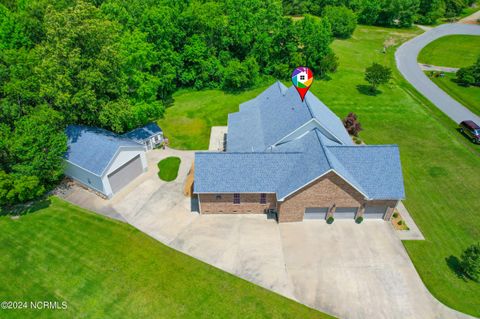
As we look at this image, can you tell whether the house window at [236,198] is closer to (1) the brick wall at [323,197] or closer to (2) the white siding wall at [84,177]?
(1) the brick wall at [323,197]

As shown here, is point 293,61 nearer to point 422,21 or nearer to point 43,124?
point 43,124

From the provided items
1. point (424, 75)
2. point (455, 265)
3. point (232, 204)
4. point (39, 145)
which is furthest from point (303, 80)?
point (424, 75)

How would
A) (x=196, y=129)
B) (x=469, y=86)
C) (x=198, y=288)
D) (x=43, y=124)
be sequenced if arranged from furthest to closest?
(x=469, y=86)
(x=196, y=129)
(x=43, y=124)
(x=198, y=288)

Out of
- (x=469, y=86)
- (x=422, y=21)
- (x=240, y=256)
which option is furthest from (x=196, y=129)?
(x=422, y=21)

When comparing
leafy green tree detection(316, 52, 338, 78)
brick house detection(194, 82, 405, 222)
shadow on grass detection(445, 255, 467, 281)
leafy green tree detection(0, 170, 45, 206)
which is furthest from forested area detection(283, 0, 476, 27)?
leafy green tree detection(0, 170, 45, 206)

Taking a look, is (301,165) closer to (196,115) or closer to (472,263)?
(472,263)

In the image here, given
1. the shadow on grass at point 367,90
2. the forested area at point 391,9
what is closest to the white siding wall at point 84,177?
the shadow on grass at point 367,90
